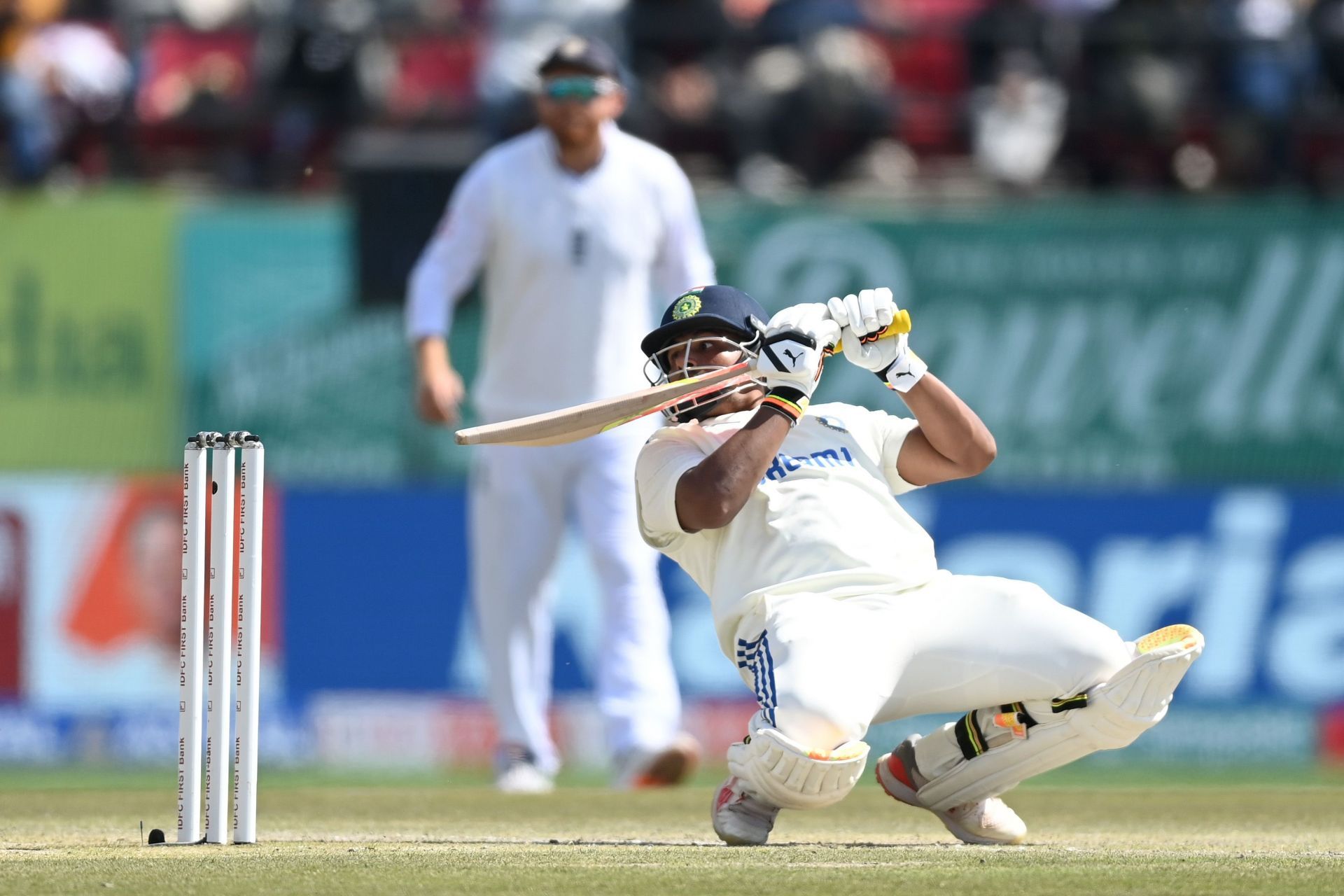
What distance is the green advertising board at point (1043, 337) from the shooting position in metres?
9.50

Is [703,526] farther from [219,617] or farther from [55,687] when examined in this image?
[55,687]

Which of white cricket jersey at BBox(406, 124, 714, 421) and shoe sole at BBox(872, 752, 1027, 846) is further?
white cricket jersey at BBox(406, 124, 714, 421)

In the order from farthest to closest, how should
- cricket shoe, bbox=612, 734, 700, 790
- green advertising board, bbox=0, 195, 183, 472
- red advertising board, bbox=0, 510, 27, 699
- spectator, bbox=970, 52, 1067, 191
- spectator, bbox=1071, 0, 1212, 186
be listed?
spectator, bbox=970, 52, 1067, 191 < spectator, bbox=1071, 0, 1212, 186 < green advertising board, bbox=0, 195, 183, 472 < red advertising board, bbox=0, 510, 27, 699 < cricket shoe, bbox=612, 734, 700, 790

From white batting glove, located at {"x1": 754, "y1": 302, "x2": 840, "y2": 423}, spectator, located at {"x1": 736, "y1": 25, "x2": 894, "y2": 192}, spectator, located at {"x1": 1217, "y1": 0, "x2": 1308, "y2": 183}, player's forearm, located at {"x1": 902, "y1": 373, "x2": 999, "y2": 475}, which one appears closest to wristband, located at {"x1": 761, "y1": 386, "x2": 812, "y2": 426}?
white batting glove, located at {"x1": 754, "y1": 302, "x2": 840, "y2": 423}

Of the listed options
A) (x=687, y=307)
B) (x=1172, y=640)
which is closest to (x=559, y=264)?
(x=687, y=307)

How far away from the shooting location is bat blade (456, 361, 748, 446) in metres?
4.60

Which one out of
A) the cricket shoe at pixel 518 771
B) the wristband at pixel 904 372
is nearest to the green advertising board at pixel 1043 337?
the cricket shoe at pixel 518 771

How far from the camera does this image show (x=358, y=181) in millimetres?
9742

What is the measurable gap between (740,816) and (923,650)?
509 millimetres

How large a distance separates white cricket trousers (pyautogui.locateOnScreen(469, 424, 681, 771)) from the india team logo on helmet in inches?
84.4

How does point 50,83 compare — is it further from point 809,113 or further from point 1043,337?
point 1043,337

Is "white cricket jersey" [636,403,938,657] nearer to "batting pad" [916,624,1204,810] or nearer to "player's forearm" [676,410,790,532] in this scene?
"player's forearm" [676,410,790,532]

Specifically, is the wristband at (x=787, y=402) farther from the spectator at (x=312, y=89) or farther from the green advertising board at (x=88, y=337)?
the spectator at (x=312, y=89)

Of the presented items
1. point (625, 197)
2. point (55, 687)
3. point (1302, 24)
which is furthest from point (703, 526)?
point (1302, 24)
